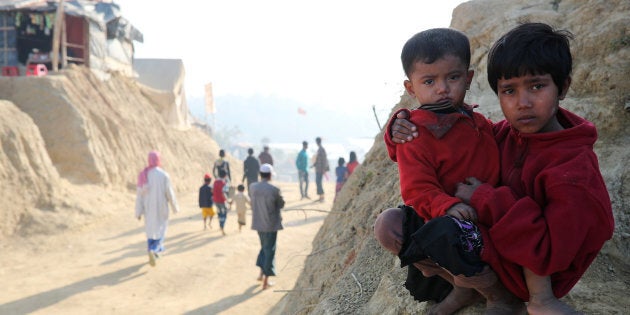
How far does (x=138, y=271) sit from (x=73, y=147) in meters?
6.79

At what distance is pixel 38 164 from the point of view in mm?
11195

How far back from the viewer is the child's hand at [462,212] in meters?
1.63

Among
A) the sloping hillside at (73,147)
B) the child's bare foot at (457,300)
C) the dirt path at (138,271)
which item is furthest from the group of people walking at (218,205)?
the child's bare foot at (457,300)

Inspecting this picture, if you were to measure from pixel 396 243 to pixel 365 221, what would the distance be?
79.7 inches

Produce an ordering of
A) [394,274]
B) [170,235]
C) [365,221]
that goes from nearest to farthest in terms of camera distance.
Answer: [394,274]
[365,221]
[170,235]

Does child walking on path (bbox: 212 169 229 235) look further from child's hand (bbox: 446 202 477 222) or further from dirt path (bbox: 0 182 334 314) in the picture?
child's hand (bbox: 446 202 477 222)

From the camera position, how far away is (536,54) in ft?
5.38

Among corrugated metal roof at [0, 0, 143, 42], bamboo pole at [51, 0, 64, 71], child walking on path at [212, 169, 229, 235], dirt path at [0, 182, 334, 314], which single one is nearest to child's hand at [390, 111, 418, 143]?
dirt path at [0, 182, 334, 314]

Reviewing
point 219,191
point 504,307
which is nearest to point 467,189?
point 504,307

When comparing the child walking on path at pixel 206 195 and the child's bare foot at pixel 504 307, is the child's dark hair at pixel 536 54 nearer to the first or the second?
the child's bare foot at pixel 504 307

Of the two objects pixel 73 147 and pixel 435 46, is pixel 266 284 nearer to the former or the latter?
pixel 435 46

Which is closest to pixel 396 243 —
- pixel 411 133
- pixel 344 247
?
pixel 411 133

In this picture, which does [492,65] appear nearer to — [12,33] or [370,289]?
[370,289]

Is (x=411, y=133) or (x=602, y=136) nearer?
(x=411, y=133)
